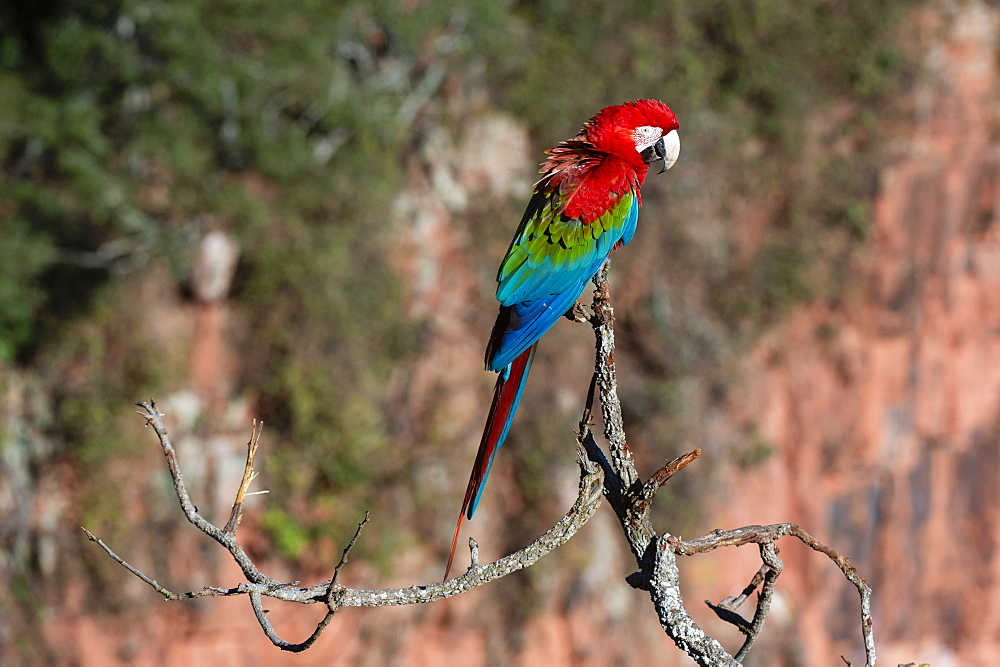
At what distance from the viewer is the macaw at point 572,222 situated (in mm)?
2184

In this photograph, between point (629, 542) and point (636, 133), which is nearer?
point (629, 542)

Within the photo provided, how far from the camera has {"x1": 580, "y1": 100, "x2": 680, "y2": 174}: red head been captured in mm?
2438

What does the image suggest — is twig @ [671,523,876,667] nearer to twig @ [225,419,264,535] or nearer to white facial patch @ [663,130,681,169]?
twig @ [225,419,264,535]

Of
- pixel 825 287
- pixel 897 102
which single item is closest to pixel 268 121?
pixel 825 287

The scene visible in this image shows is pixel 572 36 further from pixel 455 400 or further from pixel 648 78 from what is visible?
pixel 455 400

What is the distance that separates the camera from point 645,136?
2.46 metres

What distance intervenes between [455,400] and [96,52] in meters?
3.11

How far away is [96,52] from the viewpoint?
15.5 feet

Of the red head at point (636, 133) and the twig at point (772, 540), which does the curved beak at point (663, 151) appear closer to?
the red head at point (636, 133)

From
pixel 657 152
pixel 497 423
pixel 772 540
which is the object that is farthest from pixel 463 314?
pixel 772 540

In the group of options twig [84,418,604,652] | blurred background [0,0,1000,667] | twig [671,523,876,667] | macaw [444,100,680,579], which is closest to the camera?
twig [84,418,604,652]

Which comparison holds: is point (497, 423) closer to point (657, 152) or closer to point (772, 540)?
point (772, 540)

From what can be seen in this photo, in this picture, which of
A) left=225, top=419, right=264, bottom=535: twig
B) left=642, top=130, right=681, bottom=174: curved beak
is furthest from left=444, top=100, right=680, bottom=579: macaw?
left=225, top=419, right=264, bottom=535: twig

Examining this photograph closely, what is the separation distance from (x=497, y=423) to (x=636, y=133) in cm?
105
